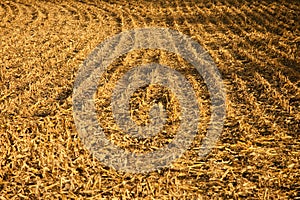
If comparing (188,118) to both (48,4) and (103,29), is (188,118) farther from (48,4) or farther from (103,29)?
(48,4)

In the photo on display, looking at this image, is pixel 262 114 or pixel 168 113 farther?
pixel 168 113

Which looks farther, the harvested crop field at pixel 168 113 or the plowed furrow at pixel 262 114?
the plowed furrow at pixel 262 114

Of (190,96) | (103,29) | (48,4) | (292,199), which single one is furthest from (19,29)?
(292,199)

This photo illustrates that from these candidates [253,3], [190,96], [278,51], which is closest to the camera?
[190,96]

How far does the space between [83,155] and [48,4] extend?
301 inches

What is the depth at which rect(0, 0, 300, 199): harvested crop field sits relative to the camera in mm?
2943

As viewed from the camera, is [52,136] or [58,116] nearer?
[52,136]

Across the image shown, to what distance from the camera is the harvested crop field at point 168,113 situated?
9.66ft

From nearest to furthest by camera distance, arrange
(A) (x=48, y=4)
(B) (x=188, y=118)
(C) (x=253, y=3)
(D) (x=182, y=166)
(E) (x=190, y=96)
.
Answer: (D) (x=182, y=166), (B) (x=188, y=118), (E) (x=190, y=96), (C) (x=253, y=3), (A) (x=48, y=4)

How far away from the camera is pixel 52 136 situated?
11.7 feet

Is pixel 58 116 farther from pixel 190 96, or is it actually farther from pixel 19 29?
pixel 19 29

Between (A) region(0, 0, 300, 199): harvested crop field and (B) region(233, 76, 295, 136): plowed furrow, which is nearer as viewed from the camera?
(A) region(0, 0, 300, 199): harvested crop field

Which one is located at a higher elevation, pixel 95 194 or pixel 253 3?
pixel 253 3

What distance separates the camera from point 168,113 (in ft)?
13.0
